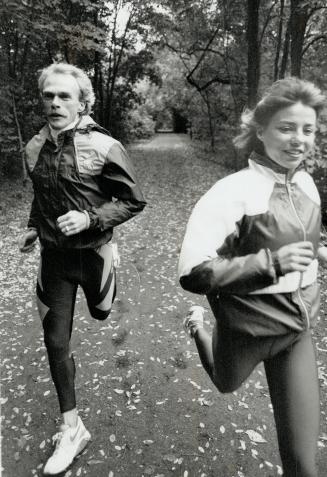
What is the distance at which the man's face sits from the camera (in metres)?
2.37

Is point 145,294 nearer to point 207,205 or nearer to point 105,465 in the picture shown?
point 105,465

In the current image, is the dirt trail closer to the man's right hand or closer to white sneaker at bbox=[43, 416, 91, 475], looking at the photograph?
white sneaker at bbox=[43, 416, 91, 475]

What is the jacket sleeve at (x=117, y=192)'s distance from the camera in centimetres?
239

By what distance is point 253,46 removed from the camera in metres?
10.3

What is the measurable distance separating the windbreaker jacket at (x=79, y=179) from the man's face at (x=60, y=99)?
76mm

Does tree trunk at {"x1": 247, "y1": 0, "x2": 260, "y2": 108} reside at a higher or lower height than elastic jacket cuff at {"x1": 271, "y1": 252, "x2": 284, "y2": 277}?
higher

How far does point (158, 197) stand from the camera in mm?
11266

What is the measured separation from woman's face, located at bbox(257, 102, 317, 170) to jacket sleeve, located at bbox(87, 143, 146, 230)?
908 mm

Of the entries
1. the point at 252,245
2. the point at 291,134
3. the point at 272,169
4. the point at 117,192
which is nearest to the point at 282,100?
the point at 291,134

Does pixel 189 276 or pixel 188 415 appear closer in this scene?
pixel 189 276

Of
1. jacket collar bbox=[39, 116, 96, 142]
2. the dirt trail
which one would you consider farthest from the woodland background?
jacket collar bbox=[39, 116, 96, 142]

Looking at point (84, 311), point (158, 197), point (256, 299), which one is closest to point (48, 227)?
point (256, 299)

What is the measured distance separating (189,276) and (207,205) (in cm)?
34


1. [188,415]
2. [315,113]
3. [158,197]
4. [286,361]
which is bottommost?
[158,197]
